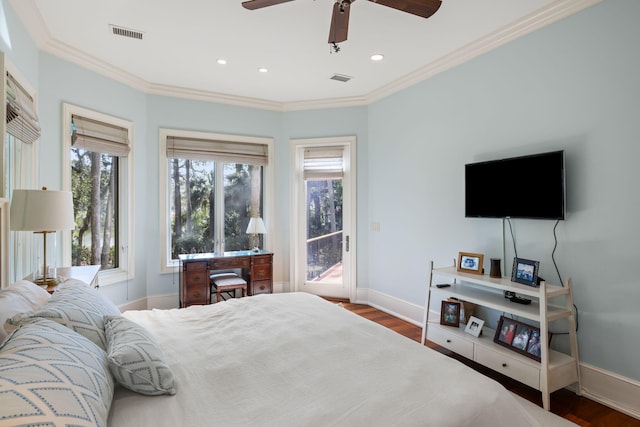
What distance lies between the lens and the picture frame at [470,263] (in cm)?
295

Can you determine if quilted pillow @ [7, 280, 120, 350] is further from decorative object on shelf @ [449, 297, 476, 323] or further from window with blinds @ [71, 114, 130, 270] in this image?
decorative object on shelf @ [449, 297, 476, 323]

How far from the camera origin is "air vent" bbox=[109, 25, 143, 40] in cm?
294

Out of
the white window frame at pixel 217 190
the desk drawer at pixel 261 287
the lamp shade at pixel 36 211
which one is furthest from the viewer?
the desk drawer at pixel 261 287

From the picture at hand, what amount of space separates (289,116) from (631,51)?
3.79 m

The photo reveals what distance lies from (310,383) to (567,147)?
102 inches

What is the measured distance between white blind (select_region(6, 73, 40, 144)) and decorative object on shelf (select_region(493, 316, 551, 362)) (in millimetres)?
3810

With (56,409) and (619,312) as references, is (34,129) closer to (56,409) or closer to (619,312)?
(56,409)

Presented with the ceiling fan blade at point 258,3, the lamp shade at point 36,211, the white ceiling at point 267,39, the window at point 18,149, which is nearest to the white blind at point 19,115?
the window at point 18,149

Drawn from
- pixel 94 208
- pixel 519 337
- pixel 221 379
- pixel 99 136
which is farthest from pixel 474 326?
pixel 99 136

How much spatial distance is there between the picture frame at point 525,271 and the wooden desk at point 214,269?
2.92m

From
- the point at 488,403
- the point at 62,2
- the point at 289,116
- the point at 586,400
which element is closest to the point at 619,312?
the point at 586,400

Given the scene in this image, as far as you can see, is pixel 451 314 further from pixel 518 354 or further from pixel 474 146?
pixel 474 146

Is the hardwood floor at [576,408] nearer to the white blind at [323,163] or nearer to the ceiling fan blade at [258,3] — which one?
the white blind at [323,163]

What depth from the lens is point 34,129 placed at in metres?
2.58
